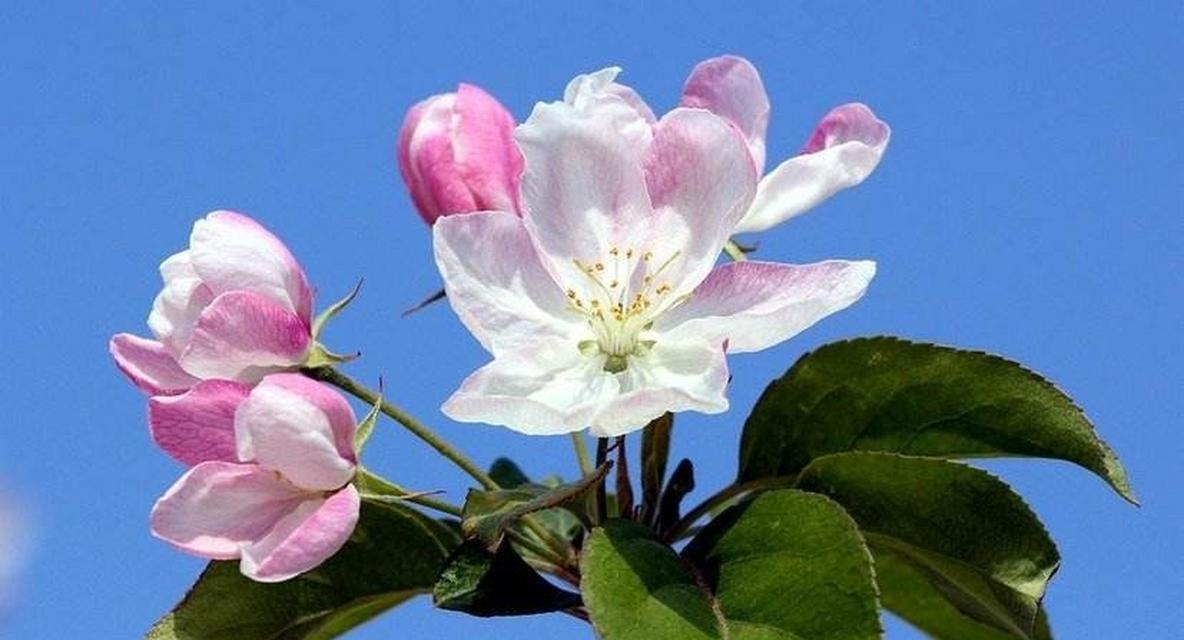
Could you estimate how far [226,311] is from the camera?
151 cm

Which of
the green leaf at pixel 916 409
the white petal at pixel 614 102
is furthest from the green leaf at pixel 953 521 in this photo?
the white petal at pixel 614 102

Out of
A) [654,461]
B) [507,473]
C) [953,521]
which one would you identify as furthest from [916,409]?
[507,473]

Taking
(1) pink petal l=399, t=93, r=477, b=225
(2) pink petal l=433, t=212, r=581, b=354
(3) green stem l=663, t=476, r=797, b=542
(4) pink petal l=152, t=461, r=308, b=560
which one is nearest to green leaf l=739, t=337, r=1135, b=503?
(3) green stem l=663, t=476, r=797, b=542

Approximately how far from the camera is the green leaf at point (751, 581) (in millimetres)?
1377

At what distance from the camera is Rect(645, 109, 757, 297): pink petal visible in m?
1.56

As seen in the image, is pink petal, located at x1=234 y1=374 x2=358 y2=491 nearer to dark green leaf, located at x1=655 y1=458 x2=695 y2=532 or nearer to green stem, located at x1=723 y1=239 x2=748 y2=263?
dark green leaf, located at x1=655 y1=458 x2=695 y2=532

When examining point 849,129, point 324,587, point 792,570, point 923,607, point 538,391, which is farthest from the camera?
point 923,607

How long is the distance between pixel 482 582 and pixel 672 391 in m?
Result: 0.21

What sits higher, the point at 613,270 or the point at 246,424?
the point at 613,270

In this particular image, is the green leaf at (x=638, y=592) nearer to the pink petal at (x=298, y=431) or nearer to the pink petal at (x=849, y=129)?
the pink petal at (x=298, y=431)

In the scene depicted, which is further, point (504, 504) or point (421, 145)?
point (421, 145)

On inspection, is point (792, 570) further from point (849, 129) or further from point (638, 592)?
point (849, 129)

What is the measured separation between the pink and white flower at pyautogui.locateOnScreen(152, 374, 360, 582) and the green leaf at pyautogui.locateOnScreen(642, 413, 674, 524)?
10.0 inches

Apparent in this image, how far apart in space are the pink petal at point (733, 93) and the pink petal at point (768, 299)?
0.22 meters
